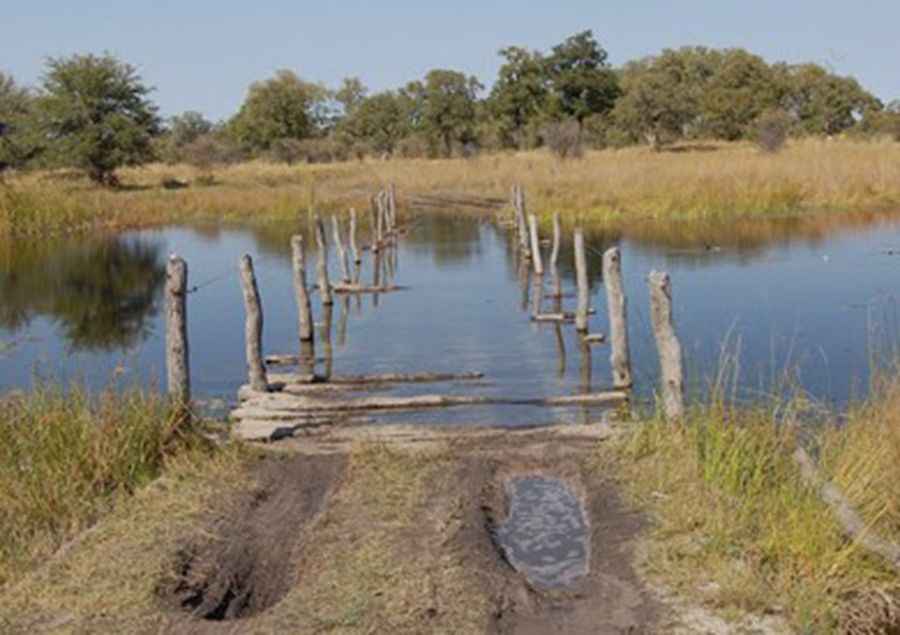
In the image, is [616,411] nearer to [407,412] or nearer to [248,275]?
[407,412]

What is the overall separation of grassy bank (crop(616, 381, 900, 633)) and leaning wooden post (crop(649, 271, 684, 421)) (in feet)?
1.59

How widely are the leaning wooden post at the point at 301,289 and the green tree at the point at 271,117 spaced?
5824cm

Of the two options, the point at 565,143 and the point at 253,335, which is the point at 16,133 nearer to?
the point at 565,143

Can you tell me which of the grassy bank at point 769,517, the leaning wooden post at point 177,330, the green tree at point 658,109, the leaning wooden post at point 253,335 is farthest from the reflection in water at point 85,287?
the green tree at point 658,109

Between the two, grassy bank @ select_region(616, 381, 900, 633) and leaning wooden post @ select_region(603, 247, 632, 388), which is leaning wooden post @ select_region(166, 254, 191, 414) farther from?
leaning wooden post @ select_region(603, 247, 632, 388)

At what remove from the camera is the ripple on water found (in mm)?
7949

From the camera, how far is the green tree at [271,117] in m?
77.3

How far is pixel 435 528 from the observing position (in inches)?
321

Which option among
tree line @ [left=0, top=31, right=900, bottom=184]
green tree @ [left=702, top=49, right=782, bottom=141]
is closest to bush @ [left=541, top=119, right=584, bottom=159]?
tree line @ [left=0, top=31, right=900, bottom=184]

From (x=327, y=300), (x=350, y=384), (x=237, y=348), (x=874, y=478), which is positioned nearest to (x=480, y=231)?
(x=327, y=300)

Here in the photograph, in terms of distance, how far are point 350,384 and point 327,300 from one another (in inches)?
313

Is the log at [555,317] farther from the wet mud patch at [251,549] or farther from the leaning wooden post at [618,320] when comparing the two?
the wet mud patch at [251,549]

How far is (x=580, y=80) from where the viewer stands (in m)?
68.6

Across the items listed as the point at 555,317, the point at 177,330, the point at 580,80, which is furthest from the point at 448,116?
the point at 177,330
